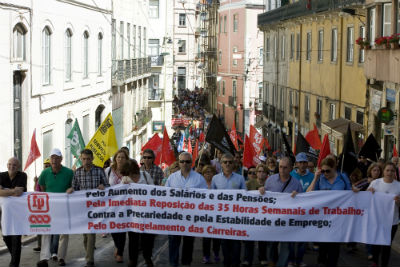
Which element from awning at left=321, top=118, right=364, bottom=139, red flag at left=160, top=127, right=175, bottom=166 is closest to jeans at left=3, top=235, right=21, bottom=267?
red flag at left=160, top=127, right=175, bottom=166

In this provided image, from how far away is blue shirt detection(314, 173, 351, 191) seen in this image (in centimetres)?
1076

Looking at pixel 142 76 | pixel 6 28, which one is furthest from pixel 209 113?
pixel 6 28

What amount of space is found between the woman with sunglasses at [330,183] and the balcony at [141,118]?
32152 millimetres

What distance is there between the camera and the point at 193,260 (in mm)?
11969

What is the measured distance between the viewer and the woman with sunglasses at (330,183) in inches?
416

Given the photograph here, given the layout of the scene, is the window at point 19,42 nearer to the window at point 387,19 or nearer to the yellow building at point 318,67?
the window at point 387,19

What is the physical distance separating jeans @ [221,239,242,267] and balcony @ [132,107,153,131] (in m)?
32.0

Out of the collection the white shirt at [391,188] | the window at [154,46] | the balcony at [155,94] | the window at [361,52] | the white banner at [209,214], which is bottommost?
the white banner at [209,214]

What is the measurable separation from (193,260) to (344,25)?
19.9m

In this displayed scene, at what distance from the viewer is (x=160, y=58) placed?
5231cm

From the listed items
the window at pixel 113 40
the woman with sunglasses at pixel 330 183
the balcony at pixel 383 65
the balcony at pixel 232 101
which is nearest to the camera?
the woman with sunglasses at pixel 330 183

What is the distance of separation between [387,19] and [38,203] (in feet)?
53.3

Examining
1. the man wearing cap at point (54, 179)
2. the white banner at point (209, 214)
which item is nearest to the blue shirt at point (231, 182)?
the white banner at point (209, 214)

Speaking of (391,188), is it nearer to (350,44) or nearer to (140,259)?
(140,259)
